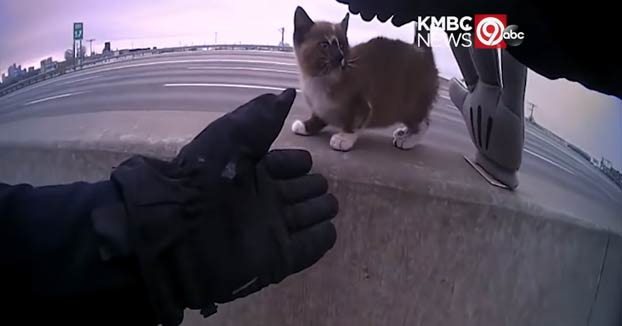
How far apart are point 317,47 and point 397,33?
13 centimetres

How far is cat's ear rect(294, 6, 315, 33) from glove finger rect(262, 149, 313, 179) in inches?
7.2

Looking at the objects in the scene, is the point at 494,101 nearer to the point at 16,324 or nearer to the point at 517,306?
the point at 517,306

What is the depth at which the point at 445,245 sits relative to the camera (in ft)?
2.33

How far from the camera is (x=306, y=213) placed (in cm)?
68

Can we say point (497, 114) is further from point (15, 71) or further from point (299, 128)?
point (15, 71)

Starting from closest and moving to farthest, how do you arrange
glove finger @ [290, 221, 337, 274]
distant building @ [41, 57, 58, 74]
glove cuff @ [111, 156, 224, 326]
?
glove cuff @ [111, 156, 224, 326]
glove finger @ [290, 221, 337, 274]
distant building @ [41, 57, 58, 74]

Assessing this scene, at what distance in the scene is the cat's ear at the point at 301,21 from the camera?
27.2 inches

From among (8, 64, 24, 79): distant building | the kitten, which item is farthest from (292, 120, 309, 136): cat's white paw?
(8, 64, 24, 79): distant building

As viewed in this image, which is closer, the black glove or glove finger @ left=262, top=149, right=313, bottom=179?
the black glove

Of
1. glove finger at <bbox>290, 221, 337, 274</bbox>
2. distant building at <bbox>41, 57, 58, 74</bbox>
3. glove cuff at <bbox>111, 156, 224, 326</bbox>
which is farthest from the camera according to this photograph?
distant building at <bbox>41, 57, 58, 74</bbox>

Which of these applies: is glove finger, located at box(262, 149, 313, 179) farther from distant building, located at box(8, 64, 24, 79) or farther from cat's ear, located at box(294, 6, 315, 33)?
distant building, located at box(8, 64, 24, 79)

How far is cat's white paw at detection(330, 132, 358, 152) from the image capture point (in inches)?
32.3

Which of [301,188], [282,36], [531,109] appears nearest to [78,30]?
[282,36]

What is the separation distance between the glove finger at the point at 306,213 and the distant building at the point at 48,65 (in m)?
0.48
